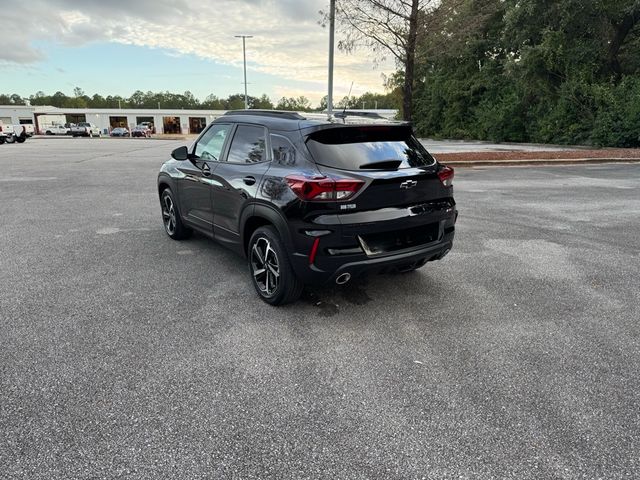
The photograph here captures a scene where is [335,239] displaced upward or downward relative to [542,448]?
upward

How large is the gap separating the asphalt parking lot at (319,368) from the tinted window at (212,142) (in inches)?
48.8

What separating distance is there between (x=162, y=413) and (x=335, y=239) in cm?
170

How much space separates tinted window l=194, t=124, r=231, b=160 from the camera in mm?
4871

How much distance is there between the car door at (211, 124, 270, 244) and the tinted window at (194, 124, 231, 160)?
0.24 m

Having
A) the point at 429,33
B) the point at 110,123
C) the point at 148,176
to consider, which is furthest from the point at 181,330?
the point at 110,123

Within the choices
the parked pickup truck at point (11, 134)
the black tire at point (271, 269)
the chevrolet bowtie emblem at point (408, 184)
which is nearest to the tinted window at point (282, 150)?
the black tire at point (271, 269)

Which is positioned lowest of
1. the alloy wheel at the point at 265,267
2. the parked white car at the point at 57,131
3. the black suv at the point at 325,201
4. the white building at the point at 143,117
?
the alloy wheel at the point at 265,267

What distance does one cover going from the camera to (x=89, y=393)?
110 inches

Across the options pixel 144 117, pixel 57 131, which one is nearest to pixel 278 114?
pixel 57 131

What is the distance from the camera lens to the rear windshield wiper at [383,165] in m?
3.69

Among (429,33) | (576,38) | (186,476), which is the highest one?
(576,38)

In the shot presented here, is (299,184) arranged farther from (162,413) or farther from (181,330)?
(162,413)

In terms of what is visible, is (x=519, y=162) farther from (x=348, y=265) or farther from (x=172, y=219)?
(x=348, y=265)

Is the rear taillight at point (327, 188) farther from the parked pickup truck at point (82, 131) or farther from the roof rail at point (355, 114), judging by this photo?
the parked pickup truck at point (82, 131)
